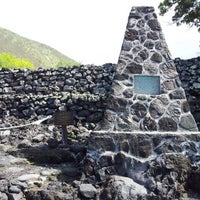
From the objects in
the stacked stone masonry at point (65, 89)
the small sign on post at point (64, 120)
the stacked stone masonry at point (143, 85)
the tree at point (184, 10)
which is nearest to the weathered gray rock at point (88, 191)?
the stacked stone masonry at point (143, 85)

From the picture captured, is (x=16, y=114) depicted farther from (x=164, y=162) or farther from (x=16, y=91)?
(x=164, y=162)

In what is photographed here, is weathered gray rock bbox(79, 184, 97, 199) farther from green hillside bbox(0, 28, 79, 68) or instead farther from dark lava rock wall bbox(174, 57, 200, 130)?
green hillside bbox(0, 28, 79, 68)

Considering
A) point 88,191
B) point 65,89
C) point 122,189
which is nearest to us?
point 122,189

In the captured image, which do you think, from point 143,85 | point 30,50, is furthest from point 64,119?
point 30,50

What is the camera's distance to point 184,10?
50.8 ft

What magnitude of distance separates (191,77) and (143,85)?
208 inches

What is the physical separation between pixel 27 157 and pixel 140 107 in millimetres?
2976

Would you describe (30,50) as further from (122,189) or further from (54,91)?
(122,189)

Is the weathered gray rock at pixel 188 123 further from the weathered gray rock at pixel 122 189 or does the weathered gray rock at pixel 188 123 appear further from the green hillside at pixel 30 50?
the green hillside at pixel 30 50

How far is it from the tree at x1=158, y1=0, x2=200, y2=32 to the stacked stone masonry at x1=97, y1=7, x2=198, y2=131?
7.10m

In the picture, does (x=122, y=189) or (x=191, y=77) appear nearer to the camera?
(x=122, y=189)

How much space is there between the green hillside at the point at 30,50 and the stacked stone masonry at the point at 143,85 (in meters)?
30.2

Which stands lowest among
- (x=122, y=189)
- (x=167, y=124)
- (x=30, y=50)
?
(x=122, y=189)

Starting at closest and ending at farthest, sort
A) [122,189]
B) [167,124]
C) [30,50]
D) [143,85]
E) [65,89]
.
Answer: [122,189] → [167,124] → [143,85] → [65,89] → [30,50]
